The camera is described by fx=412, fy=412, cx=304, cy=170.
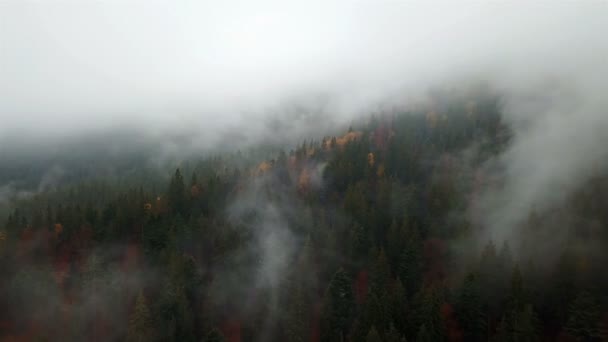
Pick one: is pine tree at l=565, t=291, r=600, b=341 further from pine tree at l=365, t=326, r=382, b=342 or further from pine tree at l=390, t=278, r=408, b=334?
pine tree at l=365, t=326, r=382, b=342

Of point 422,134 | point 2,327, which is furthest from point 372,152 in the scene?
point 2,327

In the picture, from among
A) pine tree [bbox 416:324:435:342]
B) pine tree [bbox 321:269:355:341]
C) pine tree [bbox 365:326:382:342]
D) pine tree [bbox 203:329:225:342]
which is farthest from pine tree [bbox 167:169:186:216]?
pine tree [bbox 416:324:435:342]

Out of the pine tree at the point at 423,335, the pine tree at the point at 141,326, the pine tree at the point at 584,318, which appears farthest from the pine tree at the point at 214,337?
the pine tree at the point at 584,318

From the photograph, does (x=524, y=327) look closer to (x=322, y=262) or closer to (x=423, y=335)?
(x=423, y=335)

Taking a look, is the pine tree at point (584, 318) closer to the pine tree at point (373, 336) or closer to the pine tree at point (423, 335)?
the pine tree at point (423, 335)

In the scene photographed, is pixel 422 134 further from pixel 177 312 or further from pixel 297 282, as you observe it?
pixel 177 312
